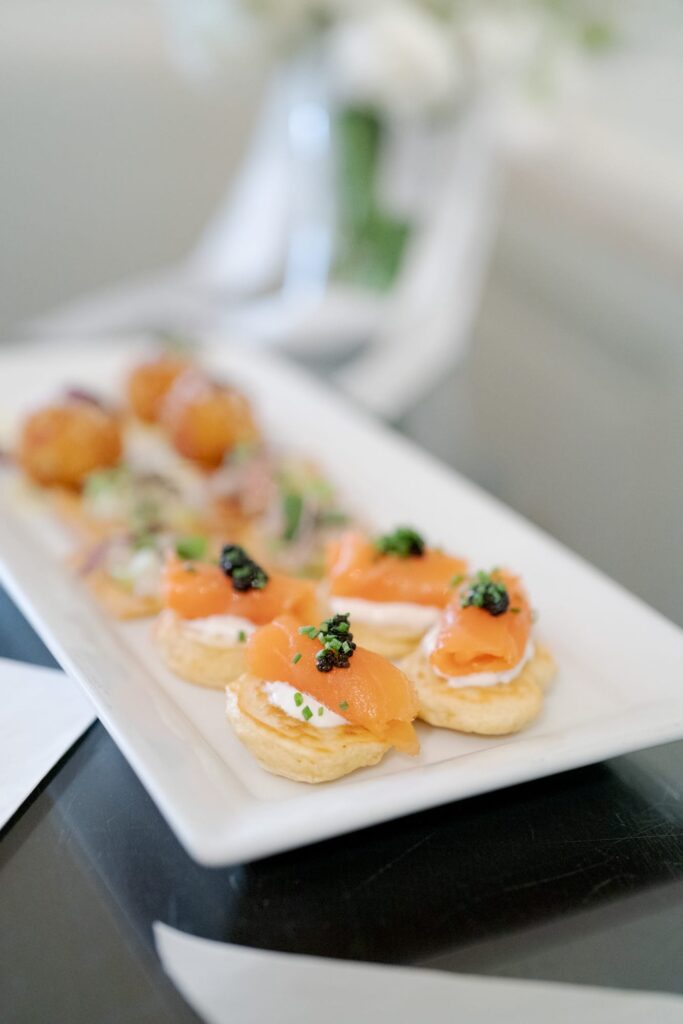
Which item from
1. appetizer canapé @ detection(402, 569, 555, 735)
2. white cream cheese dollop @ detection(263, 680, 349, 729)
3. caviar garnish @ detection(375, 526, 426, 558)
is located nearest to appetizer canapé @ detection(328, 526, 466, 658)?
caviar garnish @ detection(375, 526, 426, 558)

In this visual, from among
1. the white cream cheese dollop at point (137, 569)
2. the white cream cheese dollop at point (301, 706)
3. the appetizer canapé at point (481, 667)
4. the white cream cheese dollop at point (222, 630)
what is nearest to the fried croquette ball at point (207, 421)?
the white cream cheese dollop at point (137, 569)

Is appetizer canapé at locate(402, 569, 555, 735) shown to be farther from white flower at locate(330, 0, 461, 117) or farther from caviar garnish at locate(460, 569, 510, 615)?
white flower at locate(330, 0, 461, 117)

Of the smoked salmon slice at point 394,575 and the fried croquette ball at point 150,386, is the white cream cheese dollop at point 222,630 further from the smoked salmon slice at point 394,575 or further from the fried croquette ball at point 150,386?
the fried croquette ball at point 150,386

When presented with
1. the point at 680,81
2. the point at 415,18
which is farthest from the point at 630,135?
the point at 415,18

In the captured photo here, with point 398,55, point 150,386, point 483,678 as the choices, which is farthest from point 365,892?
point 398,55

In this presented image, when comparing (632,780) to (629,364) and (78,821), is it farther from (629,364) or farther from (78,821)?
(629,364)

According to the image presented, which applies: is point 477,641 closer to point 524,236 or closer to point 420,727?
point 420,727
